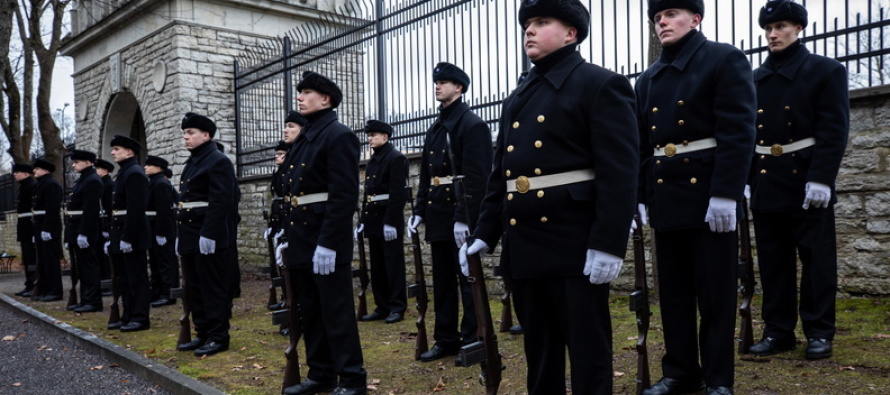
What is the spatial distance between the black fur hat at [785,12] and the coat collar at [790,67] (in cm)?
18

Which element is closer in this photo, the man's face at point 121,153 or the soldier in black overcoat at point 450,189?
the soldier in black overcoat at point 450,189

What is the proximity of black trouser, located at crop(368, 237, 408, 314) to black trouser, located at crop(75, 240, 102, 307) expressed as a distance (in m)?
4.14

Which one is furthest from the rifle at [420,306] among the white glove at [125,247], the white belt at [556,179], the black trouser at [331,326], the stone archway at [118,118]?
the stone archway at [118,118]

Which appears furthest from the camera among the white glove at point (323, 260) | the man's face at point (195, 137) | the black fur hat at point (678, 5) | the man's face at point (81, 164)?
the man's face at point (81, 164)

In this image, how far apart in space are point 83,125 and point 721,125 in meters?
19.1

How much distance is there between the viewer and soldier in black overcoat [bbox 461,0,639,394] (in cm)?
286

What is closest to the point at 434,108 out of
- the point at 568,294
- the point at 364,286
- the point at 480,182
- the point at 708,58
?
the point at 364,286

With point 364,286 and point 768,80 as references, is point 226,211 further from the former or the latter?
point 768,80

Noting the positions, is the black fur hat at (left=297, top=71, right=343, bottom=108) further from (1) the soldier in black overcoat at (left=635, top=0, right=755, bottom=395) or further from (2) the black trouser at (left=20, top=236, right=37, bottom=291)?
(2) the black trouser at (left=20, top=236, right=37, bottom=291)

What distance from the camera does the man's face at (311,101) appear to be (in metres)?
4.71

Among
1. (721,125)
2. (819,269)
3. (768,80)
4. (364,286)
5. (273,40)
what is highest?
(273,40)

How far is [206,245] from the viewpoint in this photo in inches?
241

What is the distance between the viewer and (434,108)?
31.3ft

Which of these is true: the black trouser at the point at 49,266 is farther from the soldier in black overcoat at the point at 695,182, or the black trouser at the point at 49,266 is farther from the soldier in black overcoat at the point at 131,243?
the soldier in black overcoat at the point at 695,182
